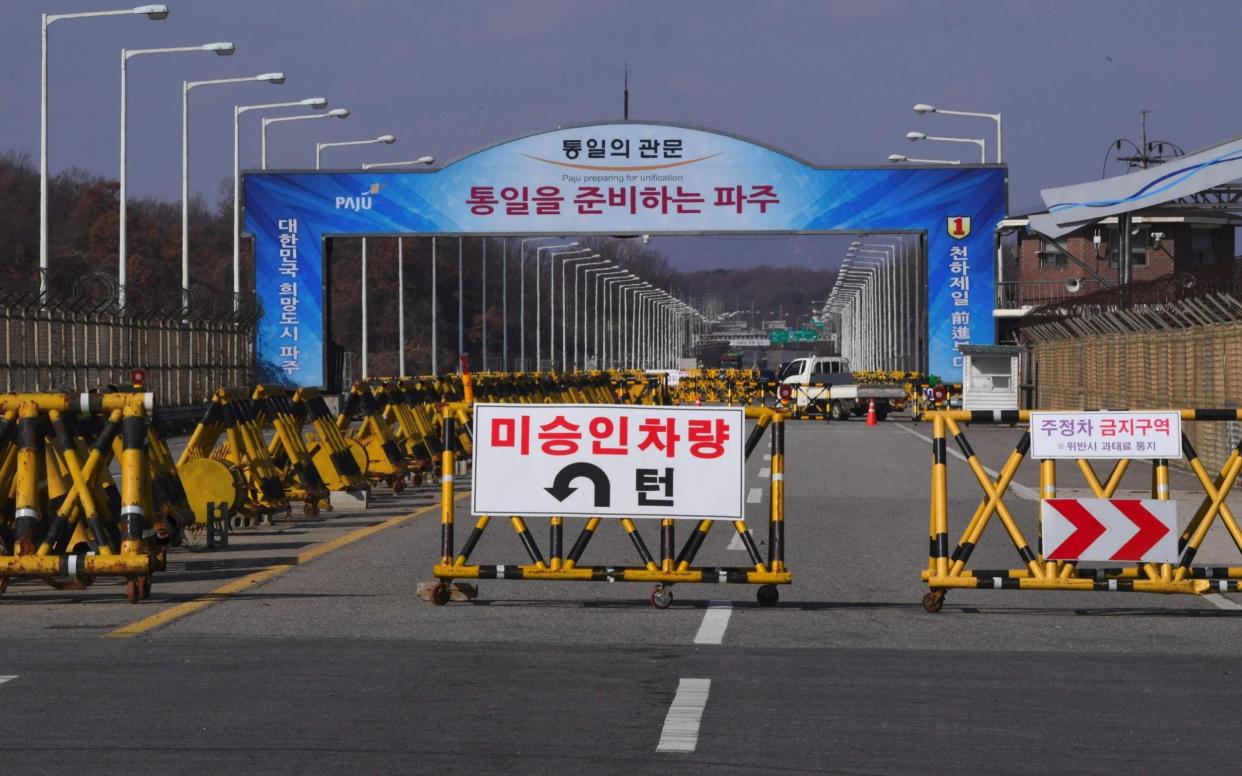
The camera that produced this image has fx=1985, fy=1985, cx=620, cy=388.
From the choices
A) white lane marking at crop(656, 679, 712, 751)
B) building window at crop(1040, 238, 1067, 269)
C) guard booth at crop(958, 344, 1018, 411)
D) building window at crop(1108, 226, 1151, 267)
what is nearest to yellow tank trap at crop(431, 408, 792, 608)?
white lane marking at crop(656, 679, 712, 751)

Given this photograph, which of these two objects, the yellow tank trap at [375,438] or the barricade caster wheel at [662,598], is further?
the yellow tank trap at [375,438]

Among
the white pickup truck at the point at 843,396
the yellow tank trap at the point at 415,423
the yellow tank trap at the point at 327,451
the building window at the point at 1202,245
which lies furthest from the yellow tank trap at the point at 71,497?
the building window at the point at 1202,245

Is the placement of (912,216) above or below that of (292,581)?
above

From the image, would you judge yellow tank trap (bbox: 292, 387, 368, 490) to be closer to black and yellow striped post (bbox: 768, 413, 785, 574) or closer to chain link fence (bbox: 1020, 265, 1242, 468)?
black and yellow striped post (bbox: 768, 413, 785, 574)

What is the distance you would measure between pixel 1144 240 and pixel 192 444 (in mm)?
73338

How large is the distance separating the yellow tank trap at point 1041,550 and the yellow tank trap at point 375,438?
38.3 feet

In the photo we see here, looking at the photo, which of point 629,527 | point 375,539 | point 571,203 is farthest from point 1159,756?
point 571,203

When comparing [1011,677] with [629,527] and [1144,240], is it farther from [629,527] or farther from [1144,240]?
[1144,240]

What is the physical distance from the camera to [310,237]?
2167 inches

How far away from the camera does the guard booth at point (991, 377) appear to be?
55.7m

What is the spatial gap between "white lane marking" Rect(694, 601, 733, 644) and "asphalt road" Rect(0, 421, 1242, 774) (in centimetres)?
3

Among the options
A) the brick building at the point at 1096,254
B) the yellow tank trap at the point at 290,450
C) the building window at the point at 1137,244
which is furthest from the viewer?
the brick building at the point at 1096,254

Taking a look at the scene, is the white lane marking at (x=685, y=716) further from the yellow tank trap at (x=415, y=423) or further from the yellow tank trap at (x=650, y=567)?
the yellow tank trap at (x=415, y=423)

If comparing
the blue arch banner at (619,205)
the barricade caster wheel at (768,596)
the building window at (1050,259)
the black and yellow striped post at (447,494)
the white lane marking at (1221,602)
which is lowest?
the white lane marking at (1221,602)
